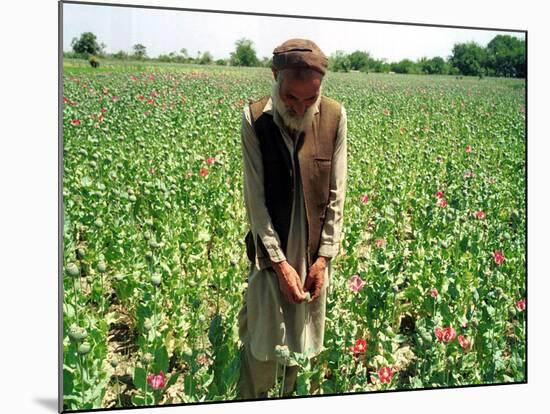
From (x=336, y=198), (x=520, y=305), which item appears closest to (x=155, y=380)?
(x=336, y=198)

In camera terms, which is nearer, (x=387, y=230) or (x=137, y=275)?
(x=137, y=275)

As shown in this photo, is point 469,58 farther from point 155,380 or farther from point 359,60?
point 155,380

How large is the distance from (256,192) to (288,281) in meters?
0.40

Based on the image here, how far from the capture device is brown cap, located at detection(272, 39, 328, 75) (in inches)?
120

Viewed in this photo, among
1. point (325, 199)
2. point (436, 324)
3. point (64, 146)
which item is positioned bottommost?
point (436, 324)

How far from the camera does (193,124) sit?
12.9ft

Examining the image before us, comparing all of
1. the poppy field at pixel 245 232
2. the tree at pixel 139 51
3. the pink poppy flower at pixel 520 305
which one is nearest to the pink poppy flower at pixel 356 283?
the poppy field at pixel 245 232

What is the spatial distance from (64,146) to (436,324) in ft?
6.66

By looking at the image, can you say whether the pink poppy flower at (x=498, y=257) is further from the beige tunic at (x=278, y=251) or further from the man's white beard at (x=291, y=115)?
the man's white beard at (x=291, y=115)

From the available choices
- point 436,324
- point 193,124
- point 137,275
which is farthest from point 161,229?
point 436,324

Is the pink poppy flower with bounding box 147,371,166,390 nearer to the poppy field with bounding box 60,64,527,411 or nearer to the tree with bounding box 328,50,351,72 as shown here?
the poppy field with bounding box 60,64,527,411

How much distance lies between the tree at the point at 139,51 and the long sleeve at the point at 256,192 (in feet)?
2.15

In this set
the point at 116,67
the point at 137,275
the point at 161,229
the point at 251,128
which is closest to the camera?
the point at 251,128

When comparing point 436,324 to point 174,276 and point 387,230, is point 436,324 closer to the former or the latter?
point 387,230
